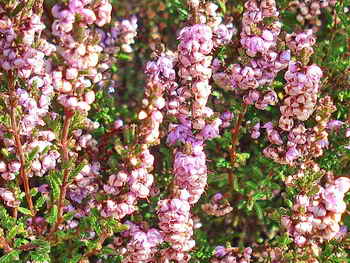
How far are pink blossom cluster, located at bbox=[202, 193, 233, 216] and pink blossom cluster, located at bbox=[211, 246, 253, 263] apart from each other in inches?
11.1

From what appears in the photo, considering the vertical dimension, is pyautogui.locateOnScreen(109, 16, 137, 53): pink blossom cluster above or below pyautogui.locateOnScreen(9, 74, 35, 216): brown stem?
above

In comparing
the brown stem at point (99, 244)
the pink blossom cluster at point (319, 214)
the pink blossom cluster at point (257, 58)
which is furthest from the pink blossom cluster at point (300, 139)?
the brown stem at point (99, 244)

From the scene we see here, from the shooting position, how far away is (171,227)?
10.7 feet

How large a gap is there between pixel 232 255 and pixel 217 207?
416 millimetres

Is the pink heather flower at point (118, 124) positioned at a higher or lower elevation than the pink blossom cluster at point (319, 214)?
higher

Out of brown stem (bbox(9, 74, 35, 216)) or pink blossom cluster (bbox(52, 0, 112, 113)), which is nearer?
pink blossom cluster (bbox(52, 0, 112, 113))

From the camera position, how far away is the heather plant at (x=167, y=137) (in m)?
3.14

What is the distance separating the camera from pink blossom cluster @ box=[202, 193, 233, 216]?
4.41 meters

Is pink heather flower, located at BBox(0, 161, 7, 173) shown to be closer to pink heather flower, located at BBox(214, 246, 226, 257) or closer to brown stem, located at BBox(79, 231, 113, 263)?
brown stem, located at BBox(79, 231, 113, 263)

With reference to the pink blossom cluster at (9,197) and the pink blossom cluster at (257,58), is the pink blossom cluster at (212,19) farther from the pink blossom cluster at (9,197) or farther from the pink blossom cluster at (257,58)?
the pink blossom cluster at (9,197)

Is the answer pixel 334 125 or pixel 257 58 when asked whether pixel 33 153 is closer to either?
pixel 257 58

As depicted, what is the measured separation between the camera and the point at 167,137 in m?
3.95

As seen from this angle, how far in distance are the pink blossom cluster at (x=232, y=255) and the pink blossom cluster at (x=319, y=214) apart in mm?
665

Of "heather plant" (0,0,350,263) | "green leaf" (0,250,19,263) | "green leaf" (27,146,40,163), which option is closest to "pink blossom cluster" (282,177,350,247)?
"heather plant" (0,0,350,263)
